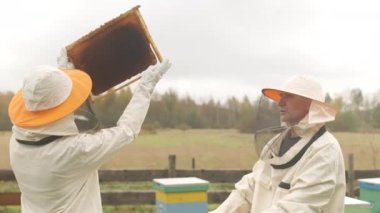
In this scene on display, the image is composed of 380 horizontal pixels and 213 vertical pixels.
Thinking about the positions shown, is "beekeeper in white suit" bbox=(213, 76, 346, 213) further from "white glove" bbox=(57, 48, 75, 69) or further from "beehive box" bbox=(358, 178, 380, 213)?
"beehive box" bbox=(358, 178, 380, 213)

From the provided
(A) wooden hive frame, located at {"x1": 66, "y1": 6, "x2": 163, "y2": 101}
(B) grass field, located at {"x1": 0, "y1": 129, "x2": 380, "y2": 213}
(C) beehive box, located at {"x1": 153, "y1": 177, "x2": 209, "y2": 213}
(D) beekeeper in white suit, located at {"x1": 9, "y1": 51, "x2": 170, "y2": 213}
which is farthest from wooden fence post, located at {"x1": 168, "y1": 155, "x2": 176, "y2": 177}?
(D) beekeeper in white suit, located at {"x1": 9, "y1": 51, "x2": 170, "y2": 213}

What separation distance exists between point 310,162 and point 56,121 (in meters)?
1.28

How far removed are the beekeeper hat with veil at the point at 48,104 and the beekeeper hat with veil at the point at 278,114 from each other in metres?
0.96

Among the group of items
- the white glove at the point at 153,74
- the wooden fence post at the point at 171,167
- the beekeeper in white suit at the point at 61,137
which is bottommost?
the wooden fence post at the point at 171,167

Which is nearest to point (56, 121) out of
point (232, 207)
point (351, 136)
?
point (232, 207)

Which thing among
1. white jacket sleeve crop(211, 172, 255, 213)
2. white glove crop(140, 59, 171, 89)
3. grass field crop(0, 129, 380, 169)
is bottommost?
grass field crop(0, 129, 380, 169)

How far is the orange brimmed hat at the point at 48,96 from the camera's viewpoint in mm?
2842

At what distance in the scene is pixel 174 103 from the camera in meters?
17.1

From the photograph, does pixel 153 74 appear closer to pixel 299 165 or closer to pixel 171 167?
pixel 299 165

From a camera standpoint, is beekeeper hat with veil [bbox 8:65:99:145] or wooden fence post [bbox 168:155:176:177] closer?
beekeeper hat with veil [bbox 8:65:99:145]

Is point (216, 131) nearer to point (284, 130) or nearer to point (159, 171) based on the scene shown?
point (159, 171)

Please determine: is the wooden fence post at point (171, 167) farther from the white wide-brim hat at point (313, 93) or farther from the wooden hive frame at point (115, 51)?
the white wide-brim hat at point (313, 93)

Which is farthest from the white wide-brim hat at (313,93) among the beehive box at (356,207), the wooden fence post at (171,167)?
the wooden fence post at (171,167)

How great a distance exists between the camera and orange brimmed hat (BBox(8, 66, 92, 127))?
2.84 metres
